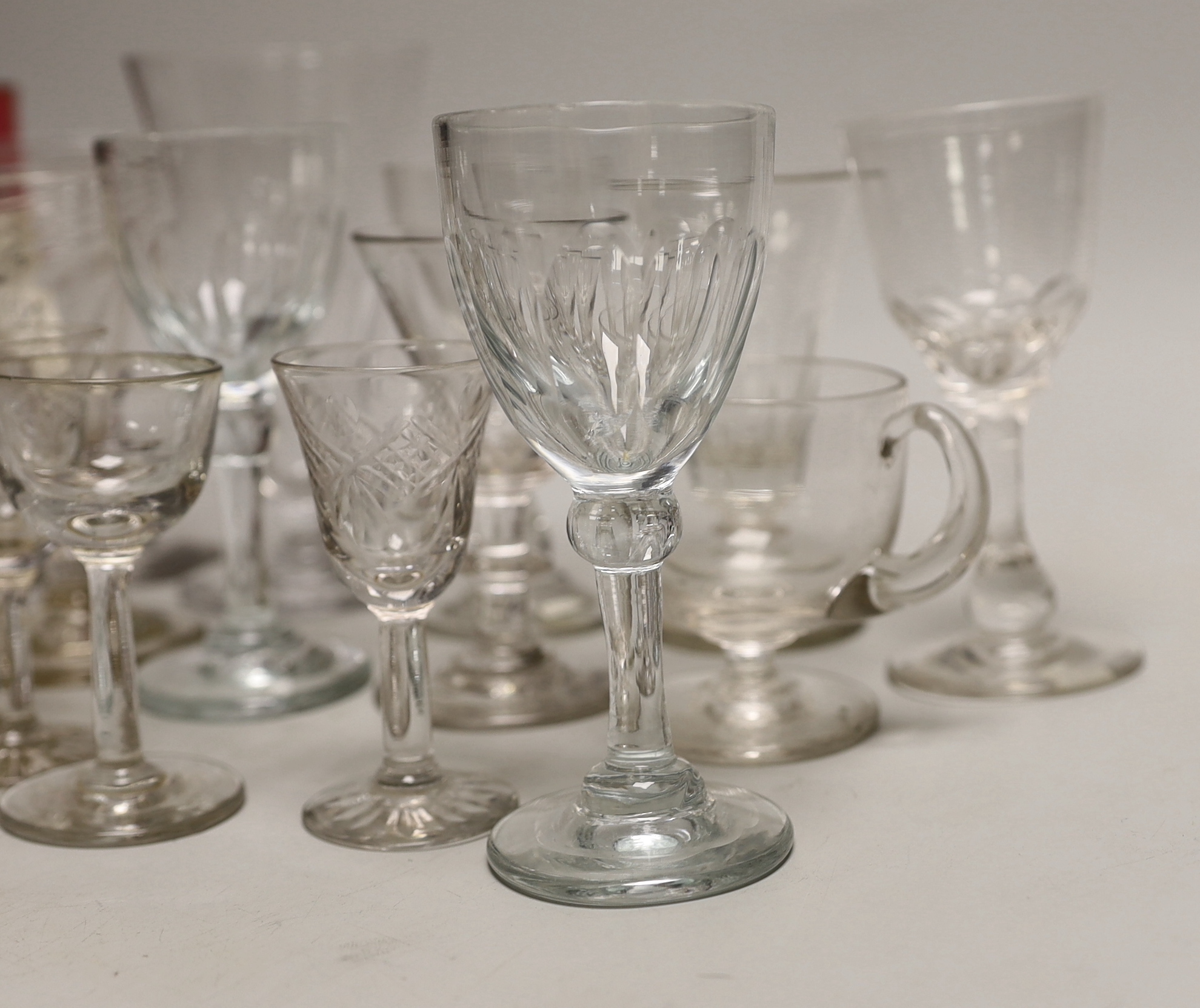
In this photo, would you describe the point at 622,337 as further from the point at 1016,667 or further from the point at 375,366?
the point at 1016,667

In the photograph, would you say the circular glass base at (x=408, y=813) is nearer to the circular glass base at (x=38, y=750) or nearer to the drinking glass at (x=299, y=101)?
the circular glass base at (x=38, y=750)

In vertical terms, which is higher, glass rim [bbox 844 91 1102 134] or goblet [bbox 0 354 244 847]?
glass rim [bbox 844 91 1102 134]

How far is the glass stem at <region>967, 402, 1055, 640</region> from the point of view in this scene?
1.12 meters

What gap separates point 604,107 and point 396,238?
33cm

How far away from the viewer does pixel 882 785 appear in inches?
36.7

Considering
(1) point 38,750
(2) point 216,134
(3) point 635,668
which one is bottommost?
(1) point 38,750

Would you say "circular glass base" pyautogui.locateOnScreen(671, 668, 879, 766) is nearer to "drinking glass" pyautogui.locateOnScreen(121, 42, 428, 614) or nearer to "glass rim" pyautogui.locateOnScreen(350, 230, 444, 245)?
"glass rim" pyautogui.locateOnScreen(350, 230, 444, 245)

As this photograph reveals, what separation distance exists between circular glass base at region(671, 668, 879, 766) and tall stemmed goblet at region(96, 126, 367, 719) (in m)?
0.25

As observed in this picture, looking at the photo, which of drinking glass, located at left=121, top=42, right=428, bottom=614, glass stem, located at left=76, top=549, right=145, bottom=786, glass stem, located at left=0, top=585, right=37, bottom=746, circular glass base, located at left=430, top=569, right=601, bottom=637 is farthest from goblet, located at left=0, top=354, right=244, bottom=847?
drinking glass, located at left=121, top=42, right=428, bottom=614

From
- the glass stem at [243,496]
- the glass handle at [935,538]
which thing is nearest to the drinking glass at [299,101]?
the glass stem at [243,496]

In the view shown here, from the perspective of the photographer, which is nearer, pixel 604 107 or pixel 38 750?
pixel 604 107

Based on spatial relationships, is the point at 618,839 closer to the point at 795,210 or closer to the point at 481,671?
the point at 481,671

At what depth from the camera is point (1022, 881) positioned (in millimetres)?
802

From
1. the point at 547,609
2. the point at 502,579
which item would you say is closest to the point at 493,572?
the point at 502,579
